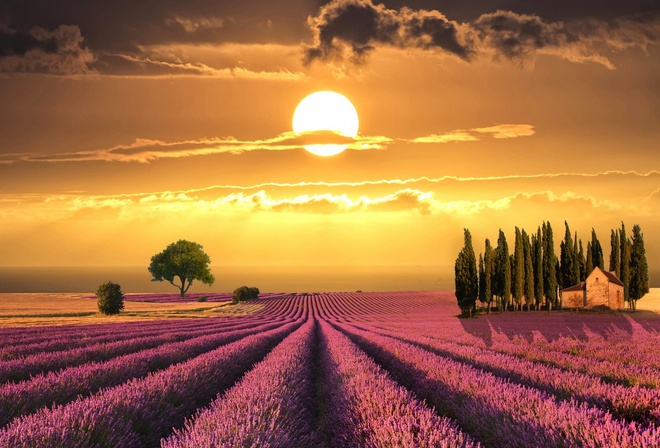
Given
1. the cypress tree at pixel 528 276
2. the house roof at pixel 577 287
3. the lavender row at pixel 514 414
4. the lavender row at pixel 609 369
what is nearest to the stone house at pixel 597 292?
the house roof at pixel 577 287

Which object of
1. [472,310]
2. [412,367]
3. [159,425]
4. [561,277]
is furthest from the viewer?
[561,277]

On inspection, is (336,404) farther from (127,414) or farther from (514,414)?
(127,414)

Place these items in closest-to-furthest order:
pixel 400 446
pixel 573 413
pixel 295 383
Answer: pixel 400 446
pixel 573 413
pixel 295 383

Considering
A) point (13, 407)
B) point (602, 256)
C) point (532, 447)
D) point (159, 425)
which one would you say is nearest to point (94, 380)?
point (13, 407)

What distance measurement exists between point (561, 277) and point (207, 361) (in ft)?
172

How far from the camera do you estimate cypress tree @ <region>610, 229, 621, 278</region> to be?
54.1 metres

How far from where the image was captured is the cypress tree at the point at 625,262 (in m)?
52.3

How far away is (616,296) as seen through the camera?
161 ft

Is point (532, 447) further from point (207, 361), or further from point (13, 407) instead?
point (207, 361)

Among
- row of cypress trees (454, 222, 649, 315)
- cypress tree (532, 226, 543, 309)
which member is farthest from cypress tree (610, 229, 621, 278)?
cypress tree (532, 226, 543, 309)

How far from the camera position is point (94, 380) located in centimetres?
833

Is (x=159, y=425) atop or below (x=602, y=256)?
below

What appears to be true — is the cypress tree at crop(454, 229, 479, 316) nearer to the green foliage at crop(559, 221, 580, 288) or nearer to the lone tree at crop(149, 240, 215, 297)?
the green foliage at crop(559, 221, 580, 288)

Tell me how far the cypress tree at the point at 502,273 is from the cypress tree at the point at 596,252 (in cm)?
1154
